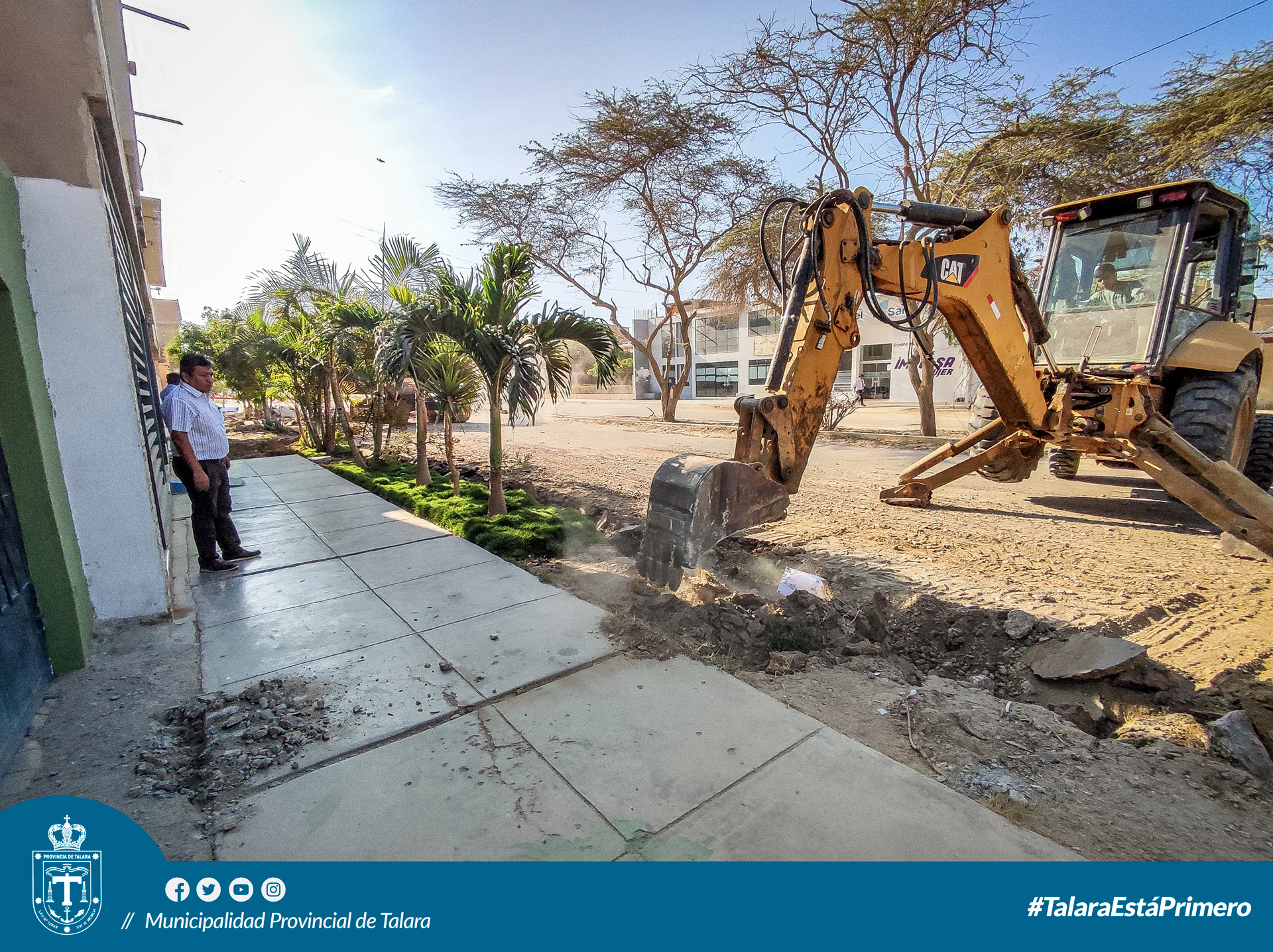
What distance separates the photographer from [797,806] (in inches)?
88.5

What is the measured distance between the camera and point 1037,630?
11.9 feet

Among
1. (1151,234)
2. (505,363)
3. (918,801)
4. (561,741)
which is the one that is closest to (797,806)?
(918,801)

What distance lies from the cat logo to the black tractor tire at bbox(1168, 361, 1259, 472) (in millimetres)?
2910

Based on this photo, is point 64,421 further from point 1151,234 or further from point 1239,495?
point 1151,234

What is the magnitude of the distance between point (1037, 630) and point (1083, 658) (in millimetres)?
405

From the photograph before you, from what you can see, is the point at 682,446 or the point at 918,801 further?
the point at 682,446

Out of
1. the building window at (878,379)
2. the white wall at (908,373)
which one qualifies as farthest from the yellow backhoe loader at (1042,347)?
the building window at (878,379)

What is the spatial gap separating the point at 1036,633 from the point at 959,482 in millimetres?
5321

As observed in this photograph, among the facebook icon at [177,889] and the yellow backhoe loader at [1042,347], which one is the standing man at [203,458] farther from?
the yellow backhoe loader at [1042,347]

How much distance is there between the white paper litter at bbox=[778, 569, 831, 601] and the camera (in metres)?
4.30

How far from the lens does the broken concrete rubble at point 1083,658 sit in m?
3.12

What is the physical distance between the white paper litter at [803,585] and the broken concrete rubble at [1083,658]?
128cm

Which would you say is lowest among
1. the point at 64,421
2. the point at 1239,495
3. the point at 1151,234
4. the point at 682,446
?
the point at 682,446

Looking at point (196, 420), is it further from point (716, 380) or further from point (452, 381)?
point (716, 380)
